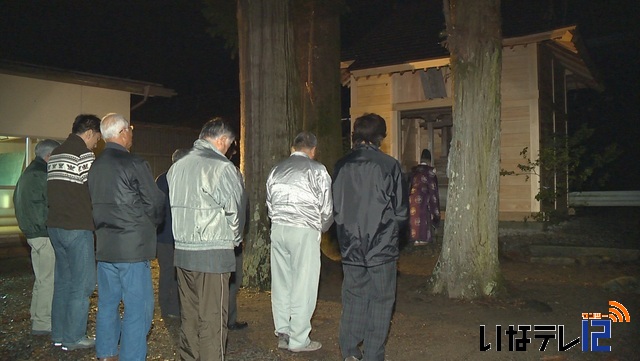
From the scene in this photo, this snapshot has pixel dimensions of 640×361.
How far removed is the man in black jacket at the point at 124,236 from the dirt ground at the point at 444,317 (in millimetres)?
798

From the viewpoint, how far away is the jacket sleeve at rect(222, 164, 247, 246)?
13.4ft

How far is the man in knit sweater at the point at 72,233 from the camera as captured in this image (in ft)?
15.9

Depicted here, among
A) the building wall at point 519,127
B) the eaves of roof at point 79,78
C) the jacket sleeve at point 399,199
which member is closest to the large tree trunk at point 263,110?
the jacket sleeve at point 399,199

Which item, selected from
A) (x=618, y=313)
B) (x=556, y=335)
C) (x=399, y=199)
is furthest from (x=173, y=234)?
(x=618, y=313)

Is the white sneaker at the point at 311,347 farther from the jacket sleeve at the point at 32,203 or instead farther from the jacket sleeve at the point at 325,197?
the jacket sleeve at the point at 32,203

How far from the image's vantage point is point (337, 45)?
10.4 meters

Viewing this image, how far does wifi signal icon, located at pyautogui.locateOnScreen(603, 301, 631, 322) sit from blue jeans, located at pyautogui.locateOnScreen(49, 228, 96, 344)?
539cm

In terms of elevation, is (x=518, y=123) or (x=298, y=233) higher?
(x=518, y=123)

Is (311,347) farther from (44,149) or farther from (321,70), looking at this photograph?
(321,70)

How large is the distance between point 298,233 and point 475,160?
2.96 m

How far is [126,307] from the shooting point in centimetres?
416

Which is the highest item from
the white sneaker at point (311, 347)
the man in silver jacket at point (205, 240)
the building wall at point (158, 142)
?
the building wall at point (158, 142)

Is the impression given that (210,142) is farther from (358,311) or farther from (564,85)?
(564,85)

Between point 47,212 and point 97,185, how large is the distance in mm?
1370
